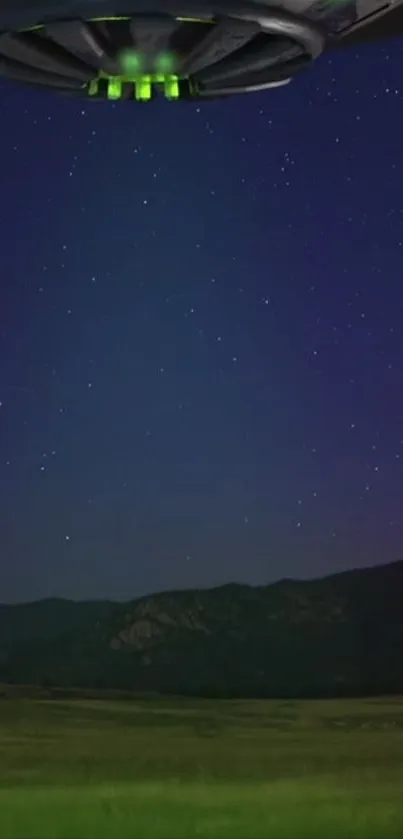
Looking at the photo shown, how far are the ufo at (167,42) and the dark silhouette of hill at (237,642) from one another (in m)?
1.09

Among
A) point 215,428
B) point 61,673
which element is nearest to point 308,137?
point 215,428

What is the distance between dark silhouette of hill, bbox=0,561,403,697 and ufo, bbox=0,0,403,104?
1.09 m

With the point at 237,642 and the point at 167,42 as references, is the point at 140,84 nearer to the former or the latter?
the point at 167,42

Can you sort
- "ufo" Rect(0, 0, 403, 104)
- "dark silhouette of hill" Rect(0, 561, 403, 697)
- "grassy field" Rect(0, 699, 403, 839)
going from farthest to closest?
"dark silhouette of hill" Rect(0, 561, 403, 697) → "grassy field" Rect(0, 699, 403, 839) → "ufo" Rect(0, 0, 403, 104)

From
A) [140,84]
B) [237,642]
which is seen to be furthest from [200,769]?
[140,84]

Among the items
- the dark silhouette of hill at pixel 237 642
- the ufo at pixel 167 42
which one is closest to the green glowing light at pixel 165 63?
the ufo at pixel 167 42

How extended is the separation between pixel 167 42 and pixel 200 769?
107cm

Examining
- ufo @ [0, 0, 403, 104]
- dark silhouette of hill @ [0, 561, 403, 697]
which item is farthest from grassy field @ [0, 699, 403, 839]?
ufo @ [0, 0, 403, 104]

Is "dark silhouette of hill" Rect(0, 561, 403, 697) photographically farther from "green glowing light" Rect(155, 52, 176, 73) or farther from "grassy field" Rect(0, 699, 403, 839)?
"green glowing light" Rect(155, 52, 176, 73)

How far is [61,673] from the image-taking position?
5.10 feet

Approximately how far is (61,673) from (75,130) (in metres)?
0.77

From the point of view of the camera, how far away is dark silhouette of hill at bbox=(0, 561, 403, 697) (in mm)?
1532

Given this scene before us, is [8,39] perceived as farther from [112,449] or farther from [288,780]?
[112,449]

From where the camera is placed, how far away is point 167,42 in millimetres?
447
